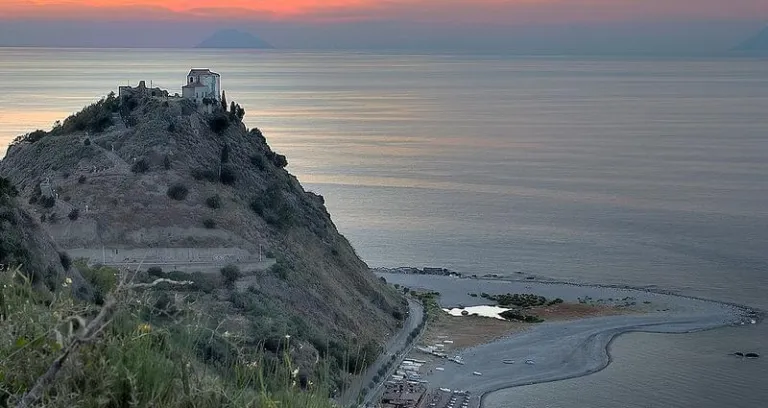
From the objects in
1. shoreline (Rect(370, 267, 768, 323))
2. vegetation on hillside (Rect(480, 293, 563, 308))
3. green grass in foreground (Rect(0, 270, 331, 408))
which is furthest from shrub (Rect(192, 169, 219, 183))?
green grass in foreground (Rect(0, 270, 331, 408))

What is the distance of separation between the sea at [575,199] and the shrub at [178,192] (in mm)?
13221

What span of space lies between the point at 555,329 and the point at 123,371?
1237 inches

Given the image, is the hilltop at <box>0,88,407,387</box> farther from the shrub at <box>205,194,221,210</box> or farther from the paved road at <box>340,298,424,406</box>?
the paved road at <box>340,298,424,406</box>

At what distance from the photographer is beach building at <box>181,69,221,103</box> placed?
36.3 metres

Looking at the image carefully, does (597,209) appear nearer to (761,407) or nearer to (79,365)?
(761,407)

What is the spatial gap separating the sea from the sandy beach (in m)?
0.82

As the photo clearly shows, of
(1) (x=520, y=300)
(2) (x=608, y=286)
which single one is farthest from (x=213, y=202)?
(2) (x=608, y=286)

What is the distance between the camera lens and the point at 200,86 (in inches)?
1435

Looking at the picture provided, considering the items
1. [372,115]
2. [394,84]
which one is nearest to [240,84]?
[394,84]

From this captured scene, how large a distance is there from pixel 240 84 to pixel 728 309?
504 ft

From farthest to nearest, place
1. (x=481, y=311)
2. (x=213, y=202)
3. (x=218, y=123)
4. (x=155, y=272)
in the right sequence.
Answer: (x=481, y=311), (x=218, y=123), (x=213, y=202), (x=155, y=272)

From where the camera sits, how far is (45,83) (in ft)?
525

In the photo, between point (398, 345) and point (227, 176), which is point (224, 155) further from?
point (398, 345)

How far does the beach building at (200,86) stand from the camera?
36.3 meters
